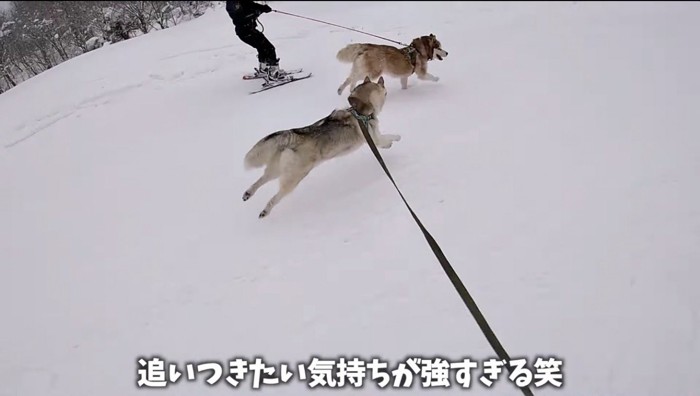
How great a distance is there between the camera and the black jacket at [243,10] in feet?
19.7

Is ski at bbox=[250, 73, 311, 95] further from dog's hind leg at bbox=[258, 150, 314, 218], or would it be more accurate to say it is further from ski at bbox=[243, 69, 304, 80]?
dog's hind leg at bbox=[258, 150, 314, 218]

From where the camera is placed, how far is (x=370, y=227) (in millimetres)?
3512

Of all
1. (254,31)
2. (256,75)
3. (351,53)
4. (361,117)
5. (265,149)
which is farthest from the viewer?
(256,75)

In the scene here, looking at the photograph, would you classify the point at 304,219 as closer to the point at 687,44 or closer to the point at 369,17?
the point at 687,44

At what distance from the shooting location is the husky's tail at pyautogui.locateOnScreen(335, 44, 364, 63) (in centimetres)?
568

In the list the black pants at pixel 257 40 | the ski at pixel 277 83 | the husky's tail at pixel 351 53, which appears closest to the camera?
the husky's tail at pixel 351 53

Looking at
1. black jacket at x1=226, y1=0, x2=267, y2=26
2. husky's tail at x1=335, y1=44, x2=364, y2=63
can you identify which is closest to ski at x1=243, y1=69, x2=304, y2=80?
black jacket at x1=226, y1=0, x2=267, y2=26

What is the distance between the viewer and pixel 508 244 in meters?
3.13

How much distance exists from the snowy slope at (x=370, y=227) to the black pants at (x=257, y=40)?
59 centimetres

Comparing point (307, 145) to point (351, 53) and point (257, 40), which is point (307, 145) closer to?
point (351, 53)

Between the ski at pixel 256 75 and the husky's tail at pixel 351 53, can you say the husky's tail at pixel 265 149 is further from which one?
the ski at pixel 256 75

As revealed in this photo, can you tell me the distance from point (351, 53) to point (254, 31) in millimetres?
1526

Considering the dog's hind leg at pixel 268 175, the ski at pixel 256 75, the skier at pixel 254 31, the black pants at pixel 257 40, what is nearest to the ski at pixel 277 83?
the skier at pixel 254 31

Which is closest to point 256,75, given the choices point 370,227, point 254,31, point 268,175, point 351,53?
point 254,31
